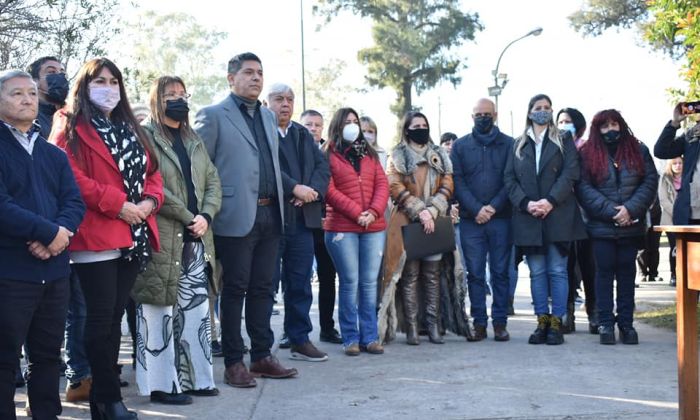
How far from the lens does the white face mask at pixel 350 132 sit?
8336 mm

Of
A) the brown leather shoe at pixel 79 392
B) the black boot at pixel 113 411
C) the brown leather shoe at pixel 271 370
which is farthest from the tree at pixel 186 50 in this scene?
the black boot at pixel 113 411

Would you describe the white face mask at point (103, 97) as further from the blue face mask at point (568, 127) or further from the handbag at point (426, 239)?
the blue face mask at point (568, 127)

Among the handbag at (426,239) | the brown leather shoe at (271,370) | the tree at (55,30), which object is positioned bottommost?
the brown leather shoe at (271,370)

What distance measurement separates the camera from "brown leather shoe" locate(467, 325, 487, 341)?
873cm

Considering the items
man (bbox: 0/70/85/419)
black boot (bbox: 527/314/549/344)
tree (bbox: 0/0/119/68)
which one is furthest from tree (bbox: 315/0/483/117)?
man (bbox: 0/70/85/419)

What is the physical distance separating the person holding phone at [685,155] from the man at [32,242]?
16.8 feet

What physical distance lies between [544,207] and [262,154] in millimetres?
2733

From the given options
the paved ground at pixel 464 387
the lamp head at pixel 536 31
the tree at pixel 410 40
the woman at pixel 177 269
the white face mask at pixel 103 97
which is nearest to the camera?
the white face mask at pixel 103 97

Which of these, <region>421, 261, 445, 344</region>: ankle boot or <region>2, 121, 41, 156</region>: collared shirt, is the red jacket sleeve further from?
<region>421, 261, 445, 344</region>: ankle boot

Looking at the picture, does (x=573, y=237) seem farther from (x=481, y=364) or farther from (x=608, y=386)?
(x=608, y=386)

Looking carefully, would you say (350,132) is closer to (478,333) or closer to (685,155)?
(478,333)

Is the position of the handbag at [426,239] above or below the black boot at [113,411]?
above

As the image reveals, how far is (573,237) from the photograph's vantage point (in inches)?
337

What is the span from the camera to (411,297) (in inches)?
344
